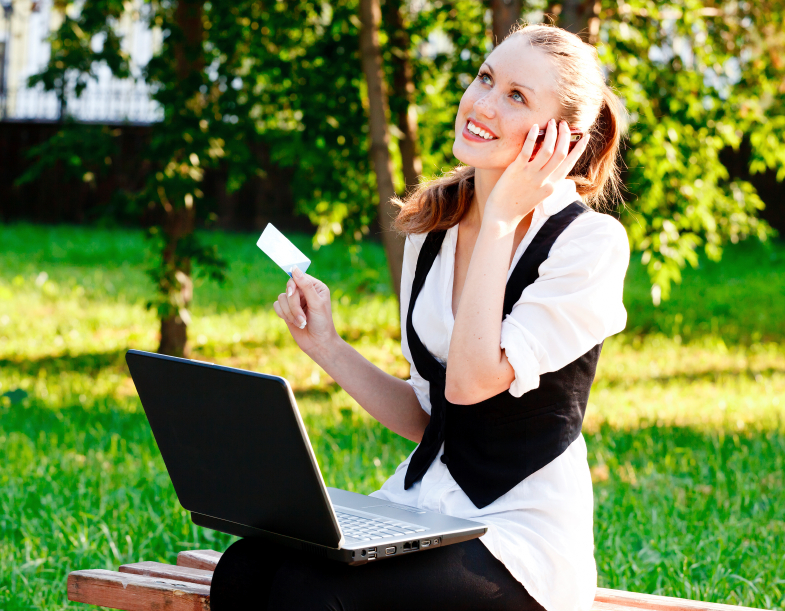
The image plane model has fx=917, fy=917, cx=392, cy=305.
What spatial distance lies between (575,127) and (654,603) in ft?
3.63

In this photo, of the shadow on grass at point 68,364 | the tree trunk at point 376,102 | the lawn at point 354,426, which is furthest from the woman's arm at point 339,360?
the shadow on grass at point 68,364

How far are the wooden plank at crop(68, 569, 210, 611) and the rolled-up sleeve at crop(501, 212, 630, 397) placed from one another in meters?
0.88

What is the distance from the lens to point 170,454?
1835 millimetres

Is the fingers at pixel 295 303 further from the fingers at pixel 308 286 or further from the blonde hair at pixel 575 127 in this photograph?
the blonde hair at pixel 575 127

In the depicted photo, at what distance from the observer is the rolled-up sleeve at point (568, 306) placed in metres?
1.77

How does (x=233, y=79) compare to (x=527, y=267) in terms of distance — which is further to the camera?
(x=233, y=79)

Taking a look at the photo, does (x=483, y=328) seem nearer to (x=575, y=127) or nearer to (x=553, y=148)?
(x=553, y=148)

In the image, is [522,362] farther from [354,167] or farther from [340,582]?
[354,167]

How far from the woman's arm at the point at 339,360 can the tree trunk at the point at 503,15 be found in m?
3.52

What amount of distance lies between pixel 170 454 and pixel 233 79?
4.60m

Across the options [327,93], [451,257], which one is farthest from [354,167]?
[451,257]

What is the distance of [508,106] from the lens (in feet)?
6.35

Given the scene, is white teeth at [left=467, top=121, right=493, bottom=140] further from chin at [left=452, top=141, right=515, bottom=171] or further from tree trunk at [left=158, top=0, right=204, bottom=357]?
tree trunk at [left=158, top=0, right=204, bottom=357]

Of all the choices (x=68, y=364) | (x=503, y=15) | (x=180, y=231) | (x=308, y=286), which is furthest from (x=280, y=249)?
(x=68, y=364)
